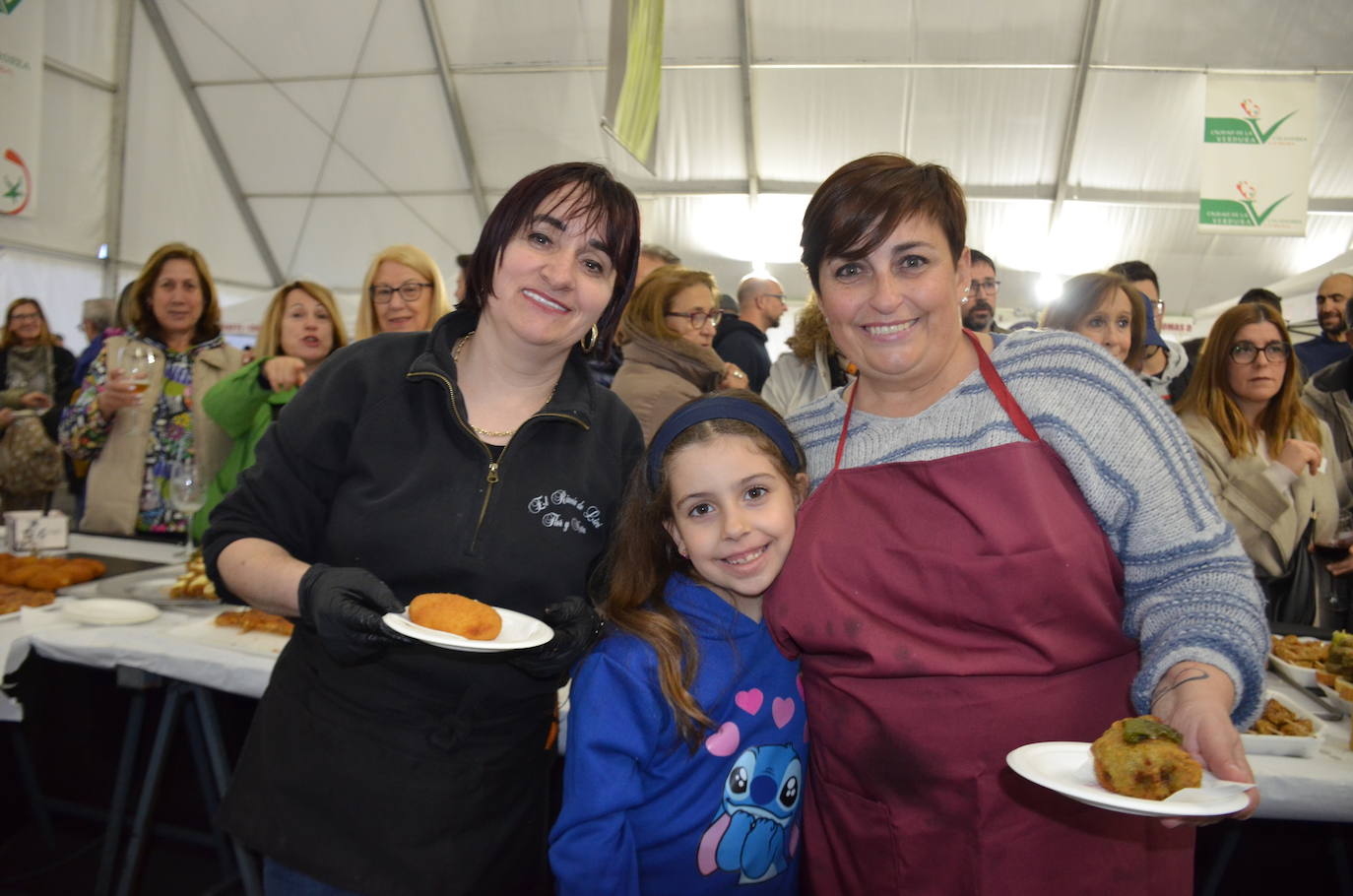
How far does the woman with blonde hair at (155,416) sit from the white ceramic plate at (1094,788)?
3.43 m

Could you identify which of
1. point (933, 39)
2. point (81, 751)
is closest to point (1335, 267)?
point (933, 39)

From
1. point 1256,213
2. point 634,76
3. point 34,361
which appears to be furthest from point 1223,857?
point 34,361

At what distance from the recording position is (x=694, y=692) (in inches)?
64.3

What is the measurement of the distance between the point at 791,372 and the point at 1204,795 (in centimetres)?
354

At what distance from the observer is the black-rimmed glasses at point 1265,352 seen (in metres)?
3.34

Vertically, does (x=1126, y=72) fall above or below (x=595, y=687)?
above

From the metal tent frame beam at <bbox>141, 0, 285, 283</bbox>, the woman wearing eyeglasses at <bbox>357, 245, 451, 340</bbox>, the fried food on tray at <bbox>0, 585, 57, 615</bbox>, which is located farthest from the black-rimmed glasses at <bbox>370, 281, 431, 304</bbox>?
the metal tent frame beam at <bbox>141, 0, 285, 283</bbox>

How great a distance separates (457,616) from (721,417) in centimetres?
70

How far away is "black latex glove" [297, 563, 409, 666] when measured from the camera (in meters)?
1.32

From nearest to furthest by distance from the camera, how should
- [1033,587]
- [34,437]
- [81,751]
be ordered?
[1033,587]
[81,751]
[34,437]

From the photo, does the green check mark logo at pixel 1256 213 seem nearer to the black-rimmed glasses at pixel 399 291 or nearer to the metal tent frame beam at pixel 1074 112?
the metal tent frame beam at pixel 1074 112

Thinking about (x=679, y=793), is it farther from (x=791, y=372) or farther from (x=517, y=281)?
(x=791, y=372)

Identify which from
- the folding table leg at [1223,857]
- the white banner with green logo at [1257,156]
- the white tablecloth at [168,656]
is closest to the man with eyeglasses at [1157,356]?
the white tablecloth at [168,656]

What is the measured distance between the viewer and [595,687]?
1587 millimetres
